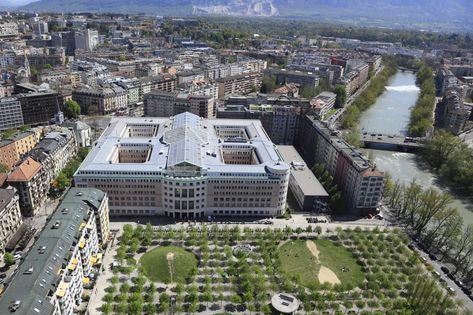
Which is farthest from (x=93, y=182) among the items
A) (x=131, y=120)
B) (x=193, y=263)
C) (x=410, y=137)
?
(x=410, y=137)

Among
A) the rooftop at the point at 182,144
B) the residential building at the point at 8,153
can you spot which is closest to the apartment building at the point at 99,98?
the rooftop at the point at 182,144

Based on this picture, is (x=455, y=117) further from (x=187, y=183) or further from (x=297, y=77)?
(x=187, y=183)

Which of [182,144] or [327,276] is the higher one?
[182,144]

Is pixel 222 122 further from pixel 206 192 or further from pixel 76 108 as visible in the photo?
pixel 76 108

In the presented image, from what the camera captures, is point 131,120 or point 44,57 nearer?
point 131,120

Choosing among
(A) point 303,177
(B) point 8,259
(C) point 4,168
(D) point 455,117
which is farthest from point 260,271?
(D) point 455,117

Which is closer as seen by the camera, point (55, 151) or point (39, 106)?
point (55, 151)
